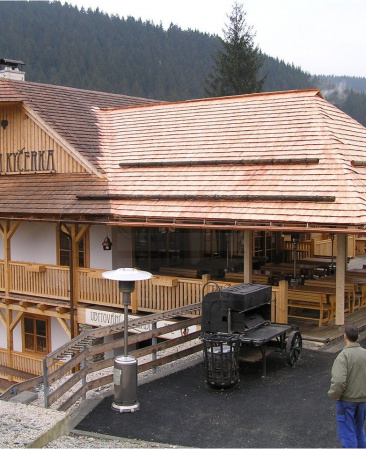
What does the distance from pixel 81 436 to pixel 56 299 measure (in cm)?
918

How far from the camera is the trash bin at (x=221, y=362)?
30.3 feet

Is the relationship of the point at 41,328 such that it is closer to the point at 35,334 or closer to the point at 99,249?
the point at 35,334

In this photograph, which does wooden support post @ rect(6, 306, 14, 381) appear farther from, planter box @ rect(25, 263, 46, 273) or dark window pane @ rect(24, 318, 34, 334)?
planter box @ rect(25, 263, 46, 273)

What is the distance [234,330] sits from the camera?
391 inches

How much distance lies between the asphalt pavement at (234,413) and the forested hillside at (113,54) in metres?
73.8

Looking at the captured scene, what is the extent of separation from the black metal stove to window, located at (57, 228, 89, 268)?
7.03 meters

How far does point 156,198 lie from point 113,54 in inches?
3215

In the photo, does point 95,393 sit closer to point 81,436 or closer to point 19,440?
point 81,436

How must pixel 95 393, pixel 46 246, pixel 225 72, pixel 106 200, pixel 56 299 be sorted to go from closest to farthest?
pixel 95 393 → pixel 106 200 → pixel 56 299 → pixel 46 246 → pixel 225 72

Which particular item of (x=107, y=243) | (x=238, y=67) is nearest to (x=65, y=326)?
(x=107, y=243)

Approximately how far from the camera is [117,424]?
26.7 feet

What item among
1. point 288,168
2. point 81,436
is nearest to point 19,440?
point 81,436

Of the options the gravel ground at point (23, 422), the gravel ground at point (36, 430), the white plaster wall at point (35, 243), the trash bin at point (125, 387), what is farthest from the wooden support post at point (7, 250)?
the trash bin at point (125, 387)

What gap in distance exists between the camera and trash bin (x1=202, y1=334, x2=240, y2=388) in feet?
30.3
